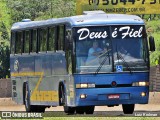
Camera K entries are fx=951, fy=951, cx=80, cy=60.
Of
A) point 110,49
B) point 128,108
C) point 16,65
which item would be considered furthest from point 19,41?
point 110,49

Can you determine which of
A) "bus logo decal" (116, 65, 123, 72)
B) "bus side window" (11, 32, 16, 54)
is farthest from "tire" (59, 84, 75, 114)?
"bus side window" (11, 32, 16, 54)

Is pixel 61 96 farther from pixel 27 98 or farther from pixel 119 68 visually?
pixel 27 98

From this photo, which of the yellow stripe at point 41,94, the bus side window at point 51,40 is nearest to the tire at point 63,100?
the yellow stripe at point 41,94

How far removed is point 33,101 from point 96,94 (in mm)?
6233

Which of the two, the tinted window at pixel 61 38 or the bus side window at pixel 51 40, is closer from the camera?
the tinted window at pixel 61 38

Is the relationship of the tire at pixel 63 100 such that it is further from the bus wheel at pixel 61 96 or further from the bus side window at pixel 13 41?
the bus side window at pixel 13 41

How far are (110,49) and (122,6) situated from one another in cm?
3775

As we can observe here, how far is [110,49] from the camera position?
26.6 m

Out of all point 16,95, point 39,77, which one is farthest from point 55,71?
point 16,95

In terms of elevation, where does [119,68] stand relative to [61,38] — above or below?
below

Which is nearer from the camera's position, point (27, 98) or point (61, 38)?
point (61, 38)

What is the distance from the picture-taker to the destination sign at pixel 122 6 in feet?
201

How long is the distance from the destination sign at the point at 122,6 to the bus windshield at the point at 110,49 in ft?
109

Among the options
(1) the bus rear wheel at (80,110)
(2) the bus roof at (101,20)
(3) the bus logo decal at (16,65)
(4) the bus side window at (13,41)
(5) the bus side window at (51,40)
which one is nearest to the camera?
(2) the bus roof at (101,20)
